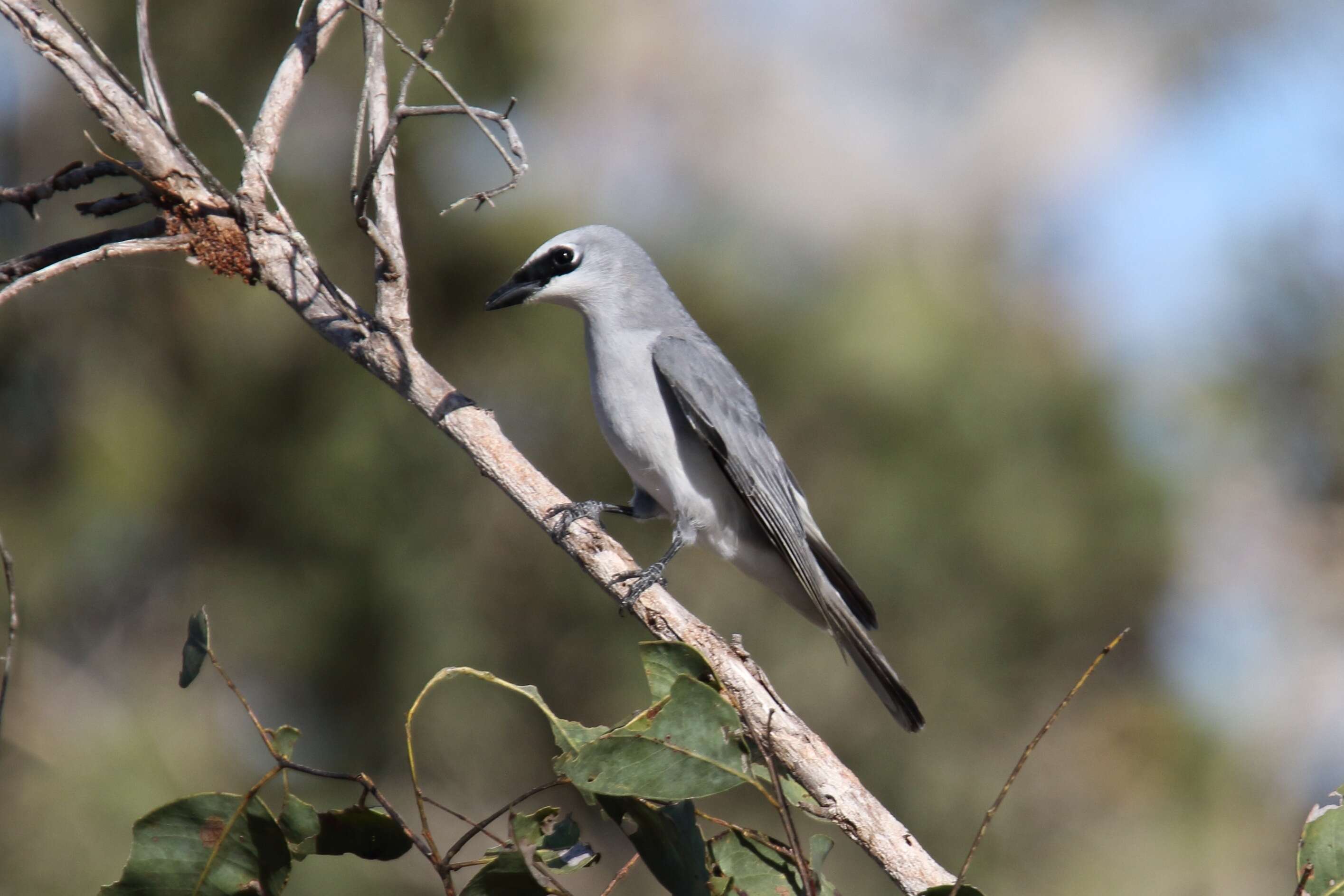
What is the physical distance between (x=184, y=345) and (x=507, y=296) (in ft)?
7.35

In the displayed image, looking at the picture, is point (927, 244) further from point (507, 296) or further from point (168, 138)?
point (168, 138)

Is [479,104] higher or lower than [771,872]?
higher

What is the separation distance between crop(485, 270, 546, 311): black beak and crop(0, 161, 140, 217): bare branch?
3.34 feet

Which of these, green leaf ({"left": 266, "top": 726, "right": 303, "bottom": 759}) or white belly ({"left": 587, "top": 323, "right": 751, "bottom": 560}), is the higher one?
green leaf ({"left": 266, "top": 726, "right": 303, "bottom": 759})

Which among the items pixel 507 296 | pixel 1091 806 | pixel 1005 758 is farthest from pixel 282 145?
pixel 1091 806

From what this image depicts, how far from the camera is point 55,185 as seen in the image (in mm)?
1766

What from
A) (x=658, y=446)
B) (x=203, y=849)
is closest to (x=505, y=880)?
(x=203, y=849)

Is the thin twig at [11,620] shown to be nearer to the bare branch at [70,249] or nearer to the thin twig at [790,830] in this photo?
the bare branch at [70,249]

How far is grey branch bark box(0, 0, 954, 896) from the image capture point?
160 cm

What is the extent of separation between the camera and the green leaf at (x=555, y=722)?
1252 mm

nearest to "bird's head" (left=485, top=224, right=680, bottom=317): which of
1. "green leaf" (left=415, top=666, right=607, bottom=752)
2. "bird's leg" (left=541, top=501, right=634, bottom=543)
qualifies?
"bird's leg" (left=541, top=501, right=634, bottom=543)

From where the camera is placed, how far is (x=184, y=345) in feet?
14.1

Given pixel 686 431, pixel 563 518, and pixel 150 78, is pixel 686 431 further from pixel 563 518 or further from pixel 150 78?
pixel 150 78

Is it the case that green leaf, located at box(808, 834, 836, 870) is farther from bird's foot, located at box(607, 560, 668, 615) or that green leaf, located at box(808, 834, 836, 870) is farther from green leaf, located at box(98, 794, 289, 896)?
green leaf, located at box(98, 794, 289, 896)
